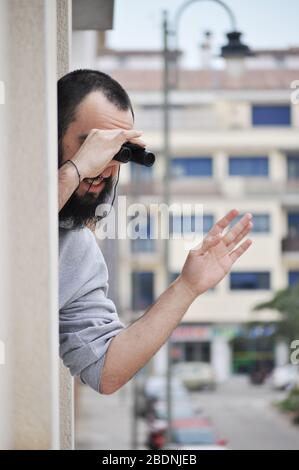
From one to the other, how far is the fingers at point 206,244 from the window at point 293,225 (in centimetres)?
2316

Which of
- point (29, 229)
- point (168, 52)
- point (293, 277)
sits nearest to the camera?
point (29, 229)

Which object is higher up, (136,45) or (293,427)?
(136,45)

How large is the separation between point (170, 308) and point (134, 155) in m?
0.24

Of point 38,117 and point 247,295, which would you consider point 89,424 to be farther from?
point 38,117

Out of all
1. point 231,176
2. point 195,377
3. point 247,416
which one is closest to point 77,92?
point 247,416

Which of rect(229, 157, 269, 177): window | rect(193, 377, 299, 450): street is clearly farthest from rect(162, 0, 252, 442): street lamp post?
A: rect(229, 157, 269, 177): window

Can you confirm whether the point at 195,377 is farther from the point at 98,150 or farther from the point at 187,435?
the point at 98,150

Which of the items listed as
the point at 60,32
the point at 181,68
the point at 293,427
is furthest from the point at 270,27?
the point at 60,32

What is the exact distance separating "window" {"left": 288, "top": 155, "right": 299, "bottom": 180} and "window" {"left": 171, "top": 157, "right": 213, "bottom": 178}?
6.31ft

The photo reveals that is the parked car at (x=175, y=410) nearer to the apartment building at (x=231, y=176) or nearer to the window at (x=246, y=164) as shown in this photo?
the apartment building at (x=231, y=176)

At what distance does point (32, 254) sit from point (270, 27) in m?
21.0

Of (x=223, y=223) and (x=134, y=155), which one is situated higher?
(x=134, y=155)

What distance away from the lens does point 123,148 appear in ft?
4.86

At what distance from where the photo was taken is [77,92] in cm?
158
